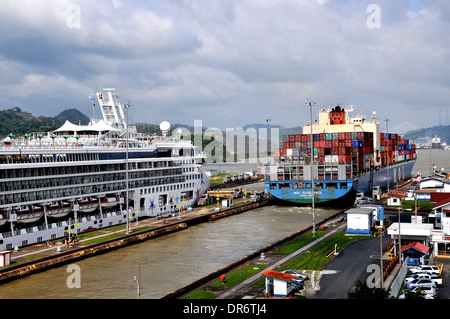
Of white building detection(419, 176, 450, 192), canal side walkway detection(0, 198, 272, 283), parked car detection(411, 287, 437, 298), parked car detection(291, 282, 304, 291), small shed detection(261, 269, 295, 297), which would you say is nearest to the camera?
parked car detection(411, 287, 437, 298)

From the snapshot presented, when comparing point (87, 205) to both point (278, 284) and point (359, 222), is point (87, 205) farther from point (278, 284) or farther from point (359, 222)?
point (359, 222)

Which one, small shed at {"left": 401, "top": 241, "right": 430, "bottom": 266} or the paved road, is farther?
small shed at {"left": 401, "top": 241, "right": 430, "bottom": 266}

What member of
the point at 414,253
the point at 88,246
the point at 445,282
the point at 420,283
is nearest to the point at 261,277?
the point at 420,283

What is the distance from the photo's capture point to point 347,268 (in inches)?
1422

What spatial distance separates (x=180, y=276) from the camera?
36.8m

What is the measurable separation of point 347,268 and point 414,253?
678 cm

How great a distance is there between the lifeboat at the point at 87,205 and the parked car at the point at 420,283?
37.5 metres

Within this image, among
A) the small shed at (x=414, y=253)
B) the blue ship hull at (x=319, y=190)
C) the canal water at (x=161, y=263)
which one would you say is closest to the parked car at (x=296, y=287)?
the canal water at (x=161, y=263)

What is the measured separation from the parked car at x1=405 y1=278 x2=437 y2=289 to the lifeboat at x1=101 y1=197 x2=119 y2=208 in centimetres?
3859

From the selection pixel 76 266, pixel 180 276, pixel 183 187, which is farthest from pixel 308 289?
pixel 183 187

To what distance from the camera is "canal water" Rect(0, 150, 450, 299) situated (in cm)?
3347

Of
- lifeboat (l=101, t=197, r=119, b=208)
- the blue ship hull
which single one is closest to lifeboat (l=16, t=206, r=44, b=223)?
lifeboat (l=101, t=197, r=119, b=208)

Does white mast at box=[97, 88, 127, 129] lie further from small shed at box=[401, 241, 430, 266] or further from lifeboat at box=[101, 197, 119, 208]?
small shed at box=[401, 241, 430, 266]

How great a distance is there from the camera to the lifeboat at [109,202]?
56656 millimetres
